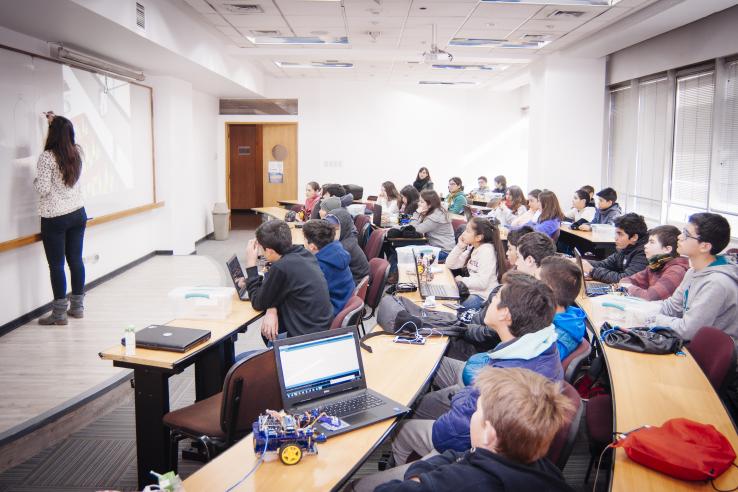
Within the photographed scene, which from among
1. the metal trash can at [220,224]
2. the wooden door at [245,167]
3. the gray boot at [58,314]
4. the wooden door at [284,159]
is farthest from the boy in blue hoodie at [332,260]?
the wooden door at [245,167]

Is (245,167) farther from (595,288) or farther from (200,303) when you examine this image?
(200,303)

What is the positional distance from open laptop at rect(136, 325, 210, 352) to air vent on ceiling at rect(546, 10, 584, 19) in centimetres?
586

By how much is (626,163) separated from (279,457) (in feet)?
30.7

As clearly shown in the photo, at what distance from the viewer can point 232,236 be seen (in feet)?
40.7

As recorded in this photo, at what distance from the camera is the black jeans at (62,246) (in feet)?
18.6

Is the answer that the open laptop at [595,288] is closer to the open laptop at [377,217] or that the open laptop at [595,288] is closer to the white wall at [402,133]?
the open laptop at [377,217]

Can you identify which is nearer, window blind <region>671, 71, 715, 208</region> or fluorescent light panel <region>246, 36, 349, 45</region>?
window blind <region>671, 71, 715, 208</region>

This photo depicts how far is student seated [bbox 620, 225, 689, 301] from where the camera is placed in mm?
4531

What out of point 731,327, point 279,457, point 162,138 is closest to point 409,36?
point 162,138

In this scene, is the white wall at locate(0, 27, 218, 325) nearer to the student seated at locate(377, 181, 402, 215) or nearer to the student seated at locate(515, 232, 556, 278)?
the student seated at locate(377, 181, 402, 215)

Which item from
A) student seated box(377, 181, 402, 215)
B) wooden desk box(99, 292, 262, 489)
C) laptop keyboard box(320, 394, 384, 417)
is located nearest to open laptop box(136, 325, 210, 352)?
wooden desk box(99, 292, 262, 489)

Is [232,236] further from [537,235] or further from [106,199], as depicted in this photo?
[537,235]

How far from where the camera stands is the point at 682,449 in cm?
207

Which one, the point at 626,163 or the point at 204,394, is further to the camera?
the point at 626,163
